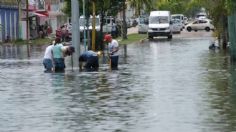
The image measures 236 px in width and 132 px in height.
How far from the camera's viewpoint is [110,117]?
49.4ft

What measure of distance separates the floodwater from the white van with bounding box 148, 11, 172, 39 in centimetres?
3839

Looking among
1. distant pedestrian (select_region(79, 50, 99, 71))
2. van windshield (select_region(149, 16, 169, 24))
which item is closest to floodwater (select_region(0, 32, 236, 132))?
distant pedestrian (select_region(79, 50, 99, 71))

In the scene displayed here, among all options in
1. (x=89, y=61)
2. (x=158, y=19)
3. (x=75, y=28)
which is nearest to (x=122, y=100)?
(x=89, y=61)

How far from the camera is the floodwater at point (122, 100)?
550 inches

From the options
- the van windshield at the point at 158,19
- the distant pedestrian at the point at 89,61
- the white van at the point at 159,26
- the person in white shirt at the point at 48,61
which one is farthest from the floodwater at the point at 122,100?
the van windshield at the point at 158,19

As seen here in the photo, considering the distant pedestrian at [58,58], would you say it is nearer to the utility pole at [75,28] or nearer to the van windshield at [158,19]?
the utility pole at [75,28]

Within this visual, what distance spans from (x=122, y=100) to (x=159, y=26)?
5107 centimetres

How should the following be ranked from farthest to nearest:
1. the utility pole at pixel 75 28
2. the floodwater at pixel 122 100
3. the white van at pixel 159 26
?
the white van at pixel 159 26
the utility pole at pixel 75 28
the floodwater at pixel 122 100

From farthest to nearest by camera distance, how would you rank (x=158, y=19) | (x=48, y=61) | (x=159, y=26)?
(x=158, y=19)
(x=159, y=26)
(x=48, y=61)

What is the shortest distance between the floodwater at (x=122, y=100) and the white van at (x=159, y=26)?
38386 mm

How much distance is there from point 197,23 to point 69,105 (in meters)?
74.1

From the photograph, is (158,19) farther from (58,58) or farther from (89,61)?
(58,58)

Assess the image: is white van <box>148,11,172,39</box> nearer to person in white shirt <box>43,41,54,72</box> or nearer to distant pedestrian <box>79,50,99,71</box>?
distant pedestrian <box>79,50,99,71</box>

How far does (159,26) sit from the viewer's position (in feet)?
226
